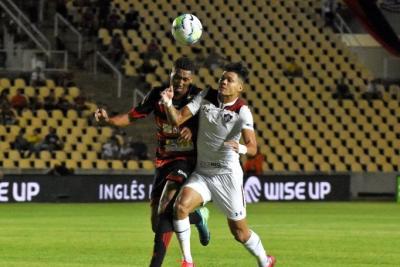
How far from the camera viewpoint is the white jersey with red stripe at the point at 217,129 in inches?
451

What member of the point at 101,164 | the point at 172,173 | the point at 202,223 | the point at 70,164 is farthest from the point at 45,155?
the point at 172,173

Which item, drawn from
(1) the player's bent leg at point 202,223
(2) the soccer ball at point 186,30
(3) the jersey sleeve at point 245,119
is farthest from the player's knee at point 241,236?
(1) the player's bent leg at point 202,223

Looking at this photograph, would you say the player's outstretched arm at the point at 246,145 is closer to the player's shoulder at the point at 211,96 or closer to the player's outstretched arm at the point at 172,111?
the player's shoulder at the point at 211,96

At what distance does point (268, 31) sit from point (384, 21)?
4654mm

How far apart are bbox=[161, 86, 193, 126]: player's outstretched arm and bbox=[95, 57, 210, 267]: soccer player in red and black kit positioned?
1.05 ft

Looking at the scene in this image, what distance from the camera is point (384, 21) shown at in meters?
38.0

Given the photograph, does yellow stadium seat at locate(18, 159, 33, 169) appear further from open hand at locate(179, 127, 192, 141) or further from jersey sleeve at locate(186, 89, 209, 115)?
jersey sleeve at locate(186, 89, 209, 115)

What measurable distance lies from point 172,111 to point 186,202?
867 mm

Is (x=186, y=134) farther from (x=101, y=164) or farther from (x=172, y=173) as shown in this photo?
(x=101, y=164)

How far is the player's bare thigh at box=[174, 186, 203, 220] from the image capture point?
11.3m

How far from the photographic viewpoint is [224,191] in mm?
11508

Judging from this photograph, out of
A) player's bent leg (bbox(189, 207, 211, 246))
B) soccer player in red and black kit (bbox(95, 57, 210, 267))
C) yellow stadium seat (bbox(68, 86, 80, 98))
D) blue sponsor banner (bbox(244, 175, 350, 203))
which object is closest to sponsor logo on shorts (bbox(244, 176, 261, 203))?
blue sponsor banner (bbox(244, 175, 350, 203))

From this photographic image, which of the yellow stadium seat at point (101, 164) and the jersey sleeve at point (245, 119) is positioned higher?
the jersey sleeve at point (245, 119)

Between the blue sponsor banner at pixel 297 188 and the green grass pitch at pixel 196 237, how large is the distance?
10.5 ft
